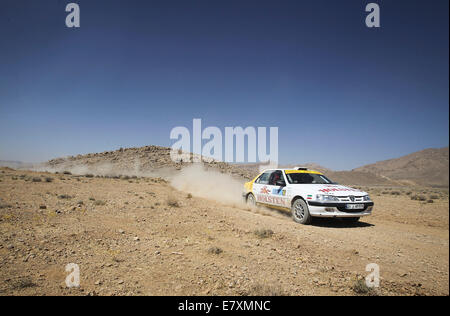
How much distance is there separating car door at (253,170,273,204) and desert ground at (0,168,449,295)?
1.69 metres

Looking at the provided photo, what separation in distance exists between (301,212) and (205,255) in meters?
3.58

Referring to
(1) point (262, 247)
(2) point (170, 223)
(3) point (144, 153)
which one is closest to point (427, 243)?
(1) point (262, 247)

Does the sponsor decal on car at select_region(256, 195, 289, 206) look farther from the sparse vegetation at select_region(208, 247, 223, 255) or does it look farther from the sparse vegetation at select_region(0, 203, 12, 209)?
the sparse vegetation at select_region(0, 203, 12, 209)

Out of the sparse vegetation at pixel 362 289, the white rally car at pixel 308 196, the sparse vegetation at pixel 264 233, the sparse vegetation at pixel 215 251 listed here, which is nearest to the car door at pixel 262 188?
the white rally car at pixel 308 196

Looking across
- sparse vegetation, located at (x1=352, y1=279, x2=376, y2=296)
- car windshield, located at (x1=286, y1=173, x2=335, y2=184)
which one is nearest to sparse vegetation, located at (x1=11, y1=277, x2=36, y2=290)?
sparse vegetation, located at (x1=352, y1=279, x2=376, y2=296)

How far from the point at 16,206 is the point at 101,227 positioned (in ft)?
11.1

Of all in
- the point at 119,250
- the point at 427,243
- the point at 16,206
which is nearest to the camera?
the point at 119,250

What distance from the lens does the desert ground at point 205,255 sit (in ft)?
10.3

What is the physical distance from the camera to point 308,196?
6594 mm

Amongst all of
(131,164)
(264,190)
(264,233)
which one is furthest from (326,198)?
(131,164)

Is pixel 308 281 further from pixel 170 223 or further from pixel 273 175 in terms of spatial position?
pixel 273 175

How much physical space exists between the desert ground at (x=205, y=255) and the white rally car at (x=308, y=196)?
0.45 metres

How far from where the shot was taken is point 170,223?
629cm
